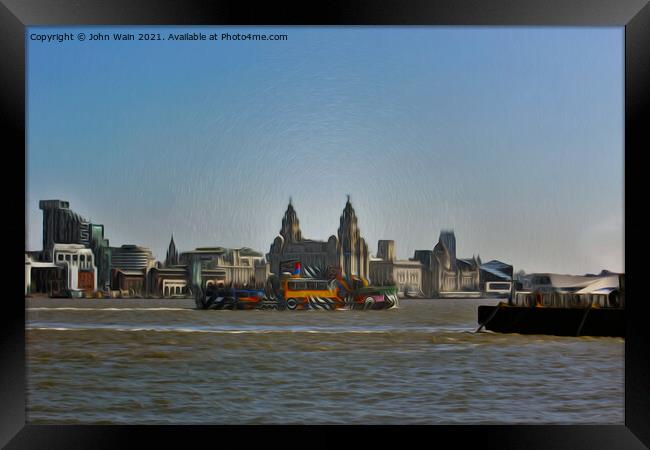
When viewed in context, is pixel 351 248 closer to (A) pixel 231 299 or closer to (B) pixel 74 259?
(A) pixel 231 299

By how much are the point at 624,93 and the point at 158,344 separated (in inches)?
727

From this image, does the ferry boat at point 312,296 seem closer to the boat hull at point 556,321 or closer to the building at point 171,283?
the building at point 171,283

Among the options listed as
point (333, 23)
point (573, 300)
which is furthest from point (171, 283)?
point (333, 23)

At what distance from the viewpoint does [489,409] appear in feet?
32.8

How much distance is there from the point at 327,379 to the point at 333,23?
362 inches

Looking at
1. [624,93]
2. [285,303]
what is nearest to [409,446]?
[624,93]

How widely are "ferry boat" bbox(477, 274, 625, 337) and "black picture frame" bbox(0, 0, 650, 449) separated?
15834 mm

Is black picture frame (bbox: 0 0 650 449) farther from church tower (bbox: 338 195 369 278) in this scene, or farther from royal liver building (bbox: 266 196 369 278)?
royal liver building (bbox: 266 196 369 278)

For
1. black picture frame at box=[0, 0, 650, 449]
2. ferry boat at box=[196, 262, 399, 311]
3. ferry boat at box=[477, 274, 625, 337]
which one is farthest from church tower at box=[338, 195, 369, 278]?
black picture frame at box=[0, 0, 650, 449]

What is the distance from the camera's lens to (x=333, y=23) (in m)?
4.41

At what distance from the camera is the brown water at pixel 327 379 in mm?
9492

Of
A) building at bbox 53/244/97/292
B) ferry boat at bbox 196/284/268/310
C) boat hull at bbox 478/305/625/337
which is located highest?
building at bbox 53/244/97/292

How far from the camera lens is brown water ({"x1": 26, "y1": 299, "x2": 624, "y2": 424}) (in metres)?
9.49

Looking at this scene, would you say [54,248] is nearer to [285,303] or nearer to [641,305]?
[285,303]
